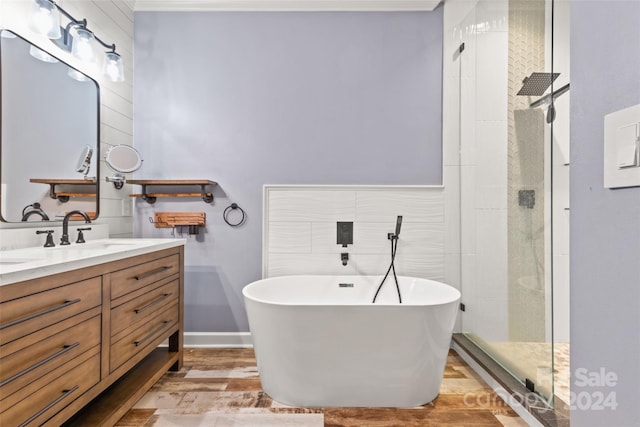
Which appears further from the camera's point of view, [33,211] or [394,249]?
[394,249]

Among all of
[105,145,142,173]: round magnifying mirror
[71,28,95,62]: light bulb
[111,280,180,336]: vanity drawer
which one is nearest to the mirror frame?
[105,145,142,173]: round magnifying mirror

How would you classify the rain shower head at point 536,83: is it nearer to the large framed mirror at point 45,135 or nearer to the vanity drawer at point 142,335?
the vanity drawer at point 142,335

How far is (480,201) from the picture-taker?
7.52 ft

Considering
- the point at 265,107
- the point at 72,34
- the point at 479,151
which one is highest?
the point at 72,34

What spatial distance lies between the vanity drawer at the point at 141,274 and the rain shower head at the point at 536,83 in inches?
86.8

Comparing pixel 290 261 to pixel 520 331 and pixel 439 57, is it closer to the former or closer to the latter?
pixel 520 331

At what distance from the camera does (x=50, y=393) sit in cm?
117

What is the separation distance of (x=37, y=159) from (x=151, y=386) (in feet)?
4.52

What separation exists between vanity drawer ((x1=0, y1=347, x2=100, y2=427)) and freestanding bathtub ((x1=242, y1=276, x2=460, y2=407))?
0.74 metres

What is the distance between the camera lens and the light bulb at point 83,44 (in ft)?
6.71

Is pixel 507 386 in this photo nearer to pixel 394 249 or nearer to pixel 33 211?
pixel 394 249

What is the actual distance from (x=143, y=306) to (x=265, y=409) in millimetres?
827

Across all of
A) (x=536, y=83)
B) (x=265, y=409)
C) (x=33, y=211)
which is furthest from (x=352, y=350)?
(x=33, y=211)

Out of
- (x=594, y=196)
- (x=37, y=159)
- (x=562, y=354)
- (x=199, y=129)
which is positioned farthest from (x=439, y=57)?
(x=37, y=159)
